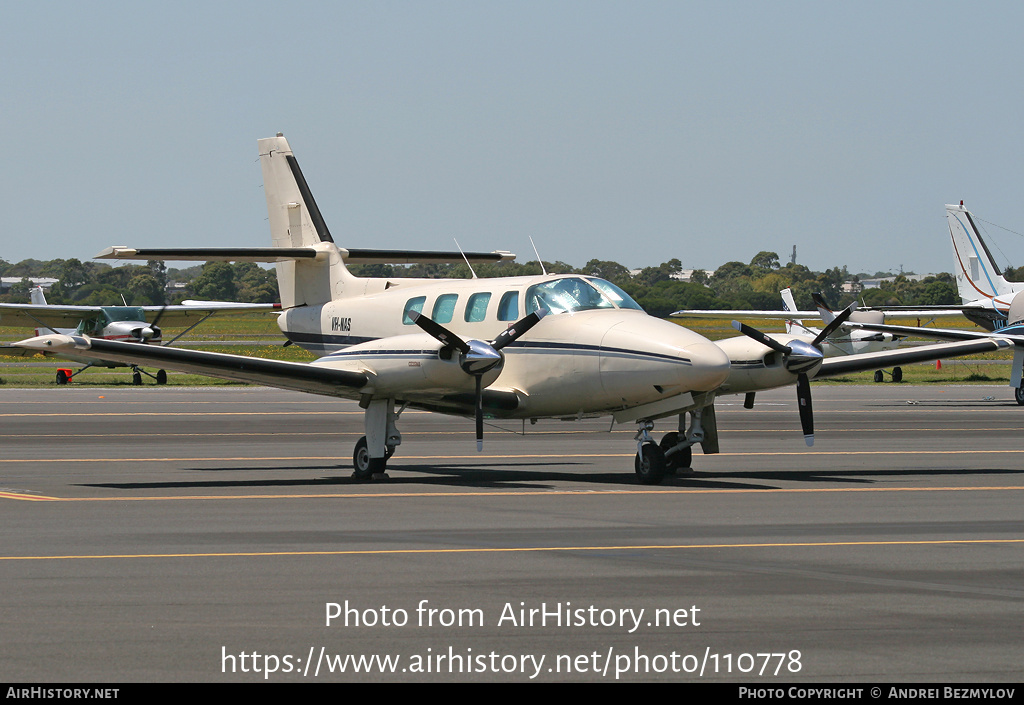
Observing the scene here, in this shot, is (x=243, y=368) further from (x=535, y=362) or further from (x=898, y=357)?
(x=898, y=357)

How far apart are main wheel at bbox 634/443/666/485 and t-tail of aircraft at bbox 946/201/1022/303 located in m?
37.8

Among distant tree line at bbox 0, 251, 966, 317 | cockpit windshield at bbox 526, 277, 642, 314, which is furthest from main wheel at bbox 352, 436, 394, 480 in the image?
distant tree line at bbox 0, 251, 966, 317

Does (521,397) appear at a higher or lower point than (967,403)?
higher

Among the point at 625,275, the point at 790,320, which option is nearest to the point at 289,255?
the point at 790,320

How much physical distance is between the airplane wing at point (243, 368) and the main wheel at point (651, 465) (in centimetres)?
416

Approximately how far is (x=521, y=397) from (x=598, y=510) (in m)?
4.19

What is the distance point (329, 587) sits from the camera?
29.2 ft

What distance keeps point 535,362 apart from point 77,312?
43.8m

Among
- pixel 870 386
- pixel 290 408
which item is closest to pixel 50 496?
pixel 290 408

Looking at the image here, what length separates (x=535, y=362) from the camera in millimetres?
17469

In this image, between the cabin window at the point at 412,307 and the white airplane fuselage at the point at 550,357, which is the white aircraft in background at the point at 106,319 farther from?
the white airplane fuselage at the point at 550,357

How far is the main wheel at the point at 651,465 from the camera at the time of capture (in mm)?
16781

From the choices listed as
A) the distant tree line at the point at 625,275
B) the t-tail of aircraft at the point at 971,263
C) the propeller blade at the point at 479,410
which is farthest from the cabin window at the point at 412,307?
the distant tree line at the point at 625,275

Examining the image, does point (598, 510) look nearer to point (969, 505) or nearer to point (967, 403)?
point (969, 505)
